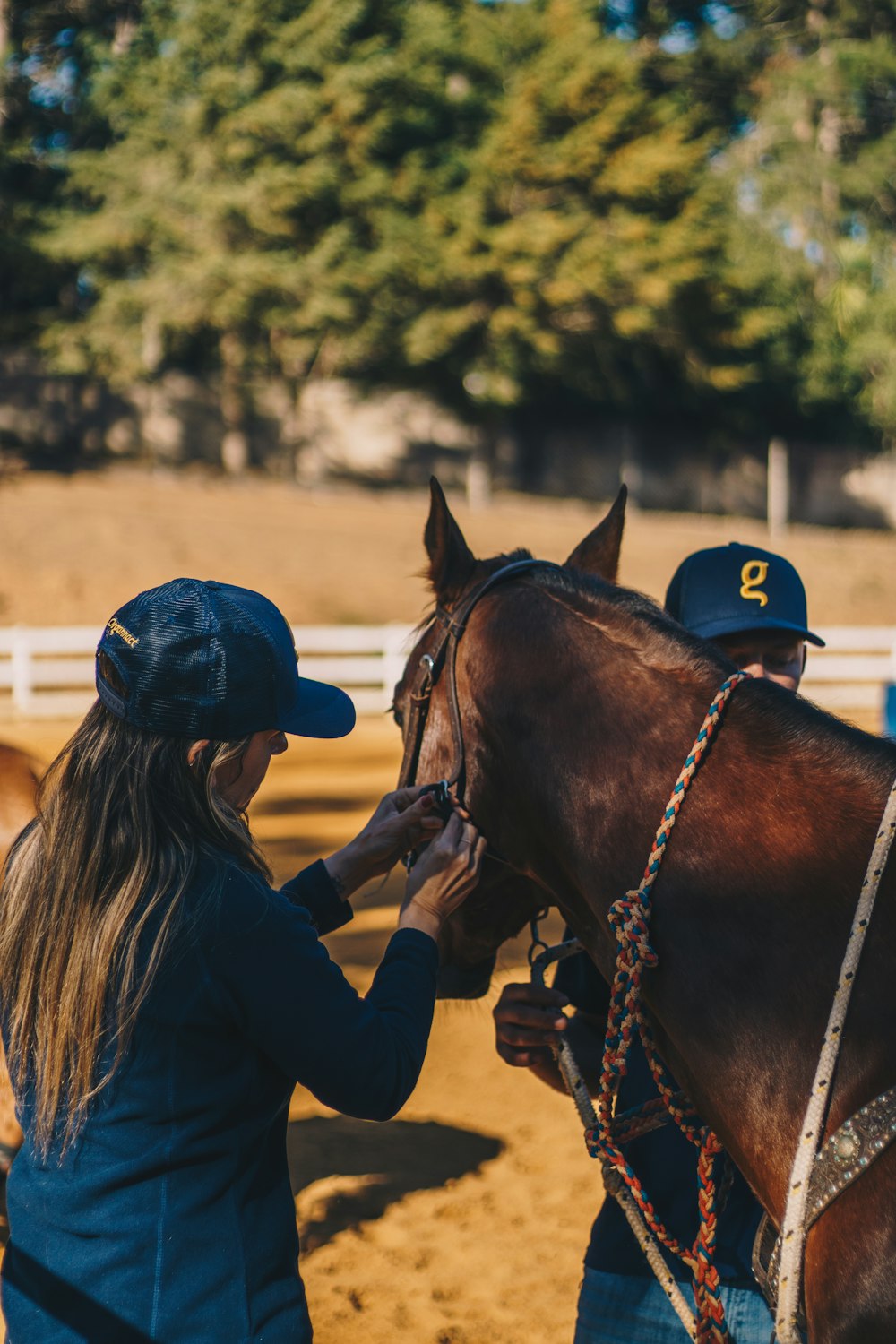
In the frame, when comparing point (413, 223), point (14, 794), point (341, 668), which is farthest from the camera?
point (413, 223)

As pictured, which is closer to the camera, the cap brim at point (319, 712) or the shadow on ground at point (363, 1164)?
the cap brim at point (319, 712)

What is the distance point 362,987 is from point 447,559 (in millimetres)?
4523

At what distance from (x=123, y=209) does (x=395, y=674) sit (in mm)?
18504

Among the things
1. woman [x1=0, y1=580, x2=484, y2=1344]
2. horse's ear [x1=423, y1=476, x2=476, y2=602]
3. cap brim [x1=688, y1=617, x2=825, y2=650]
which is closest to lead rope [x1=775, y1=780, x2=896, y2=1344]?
woman [x1=0, y1=580, x2=484, y2=1344]

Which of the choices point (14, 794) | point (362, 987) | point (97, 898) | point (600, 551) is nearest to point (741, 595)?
point (600, 551)

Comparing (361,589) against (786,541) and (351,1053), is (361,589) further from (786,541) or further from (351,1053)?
(351,1053)

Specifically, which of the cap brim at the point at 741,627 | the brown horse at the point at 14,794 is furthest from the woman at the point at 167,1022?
the brown horse at the point at 14,794

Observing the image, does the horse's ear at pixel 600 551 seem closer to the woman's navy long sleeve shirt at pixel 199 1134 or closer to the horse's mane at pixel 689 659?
the horse's mane at pixel 689 659

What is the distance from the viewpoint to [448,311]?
101 ft

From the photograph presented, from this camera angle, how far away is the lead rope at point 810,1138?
1.47m

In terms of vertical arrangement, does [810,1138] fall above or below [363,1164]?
above

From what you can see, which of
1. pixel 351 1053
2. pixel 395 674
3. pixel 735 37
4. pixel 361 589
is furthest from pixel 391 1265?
pixel 735 37

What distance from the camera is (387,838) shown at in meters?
2.26

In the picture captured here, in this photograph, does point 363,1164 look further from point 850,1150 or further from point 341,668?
point 341,668
